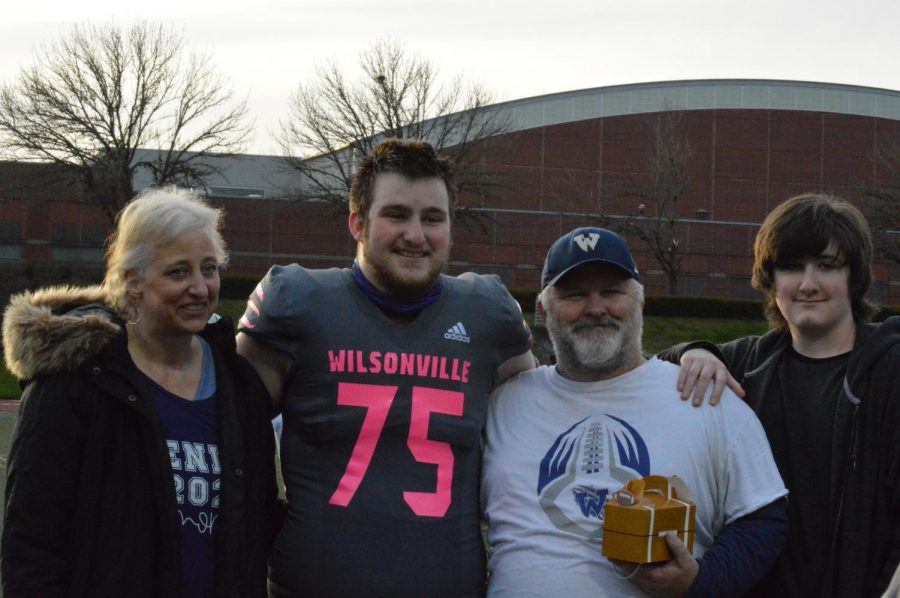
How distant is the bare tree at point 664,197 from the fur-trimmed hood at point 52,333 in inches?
1355

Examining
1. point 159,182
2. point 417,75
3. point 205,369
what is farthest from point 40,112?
point 205,369

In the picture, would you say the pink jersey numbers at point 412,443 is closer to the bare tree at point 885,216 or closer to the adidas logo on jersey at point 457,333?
the adidas logo on jersey at point 457,333

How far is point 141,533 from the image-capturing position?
3.19m

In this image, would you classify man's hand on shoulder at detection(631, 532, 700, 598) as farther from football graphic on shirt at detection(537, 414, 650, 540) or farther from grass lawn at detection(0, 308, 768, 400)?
grass lawn at detection(0, 308, 768, 400)

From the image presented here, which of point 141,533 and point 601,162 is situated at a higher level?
point 601,162

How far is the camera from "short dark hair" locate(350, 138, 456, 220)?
3705mm

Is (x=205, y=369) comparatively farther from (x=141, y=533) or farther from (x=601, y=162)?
(x=601, y=162)

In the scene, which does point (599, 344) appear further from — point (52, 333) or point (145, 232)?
point (52, 333)

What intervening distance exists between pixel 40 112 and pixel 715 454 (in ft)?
109

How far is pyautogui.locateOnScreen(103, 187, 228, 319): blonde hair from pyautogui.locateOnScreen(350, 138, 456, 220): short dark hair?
1.76 feet

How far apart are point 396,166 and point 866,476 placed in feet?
6.06

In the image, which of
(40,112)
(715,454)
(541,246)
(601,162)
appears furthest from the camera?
(601,162)

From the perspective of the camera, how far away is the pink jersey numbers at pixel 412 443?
350cm

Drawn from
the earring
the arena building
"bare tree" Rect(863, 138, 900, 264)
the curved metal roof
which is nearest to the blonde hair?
the earring
